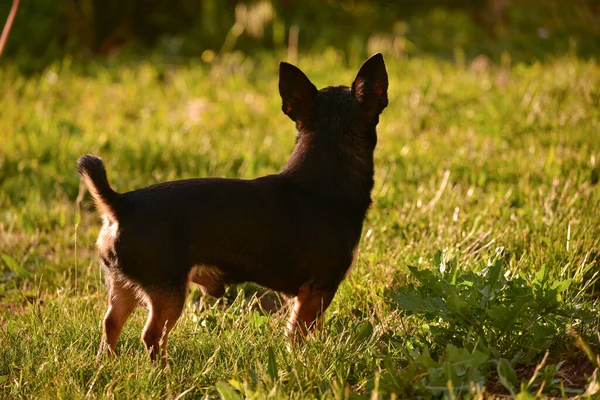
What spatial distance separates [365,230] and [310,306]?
63.2 inches

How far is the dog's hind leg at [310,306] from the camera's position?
3791mm

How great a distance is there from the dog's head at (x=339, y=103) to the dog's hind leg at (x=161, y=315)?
1046mm

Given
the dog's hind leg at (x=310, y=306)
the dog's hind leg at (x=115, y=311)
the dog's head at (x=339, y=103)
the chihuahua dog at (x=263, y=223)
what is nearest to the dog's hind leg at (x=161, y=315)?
the chihuahua dog at (x=263, y=223)

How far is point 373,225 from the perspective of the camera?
→ 5.30m

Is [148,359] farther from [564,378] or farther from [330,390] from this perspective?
[564,378]

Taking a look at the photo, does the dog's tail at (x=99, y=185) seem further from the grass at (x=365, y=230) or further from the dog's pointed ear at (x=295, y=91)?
the dog's pointed ear at (x=295, y=91)

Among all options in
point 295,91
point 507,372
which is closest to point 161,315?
point 295,91

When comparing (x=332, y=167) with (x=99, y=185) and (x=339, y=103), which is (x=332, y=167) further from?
(x=99, y=185)

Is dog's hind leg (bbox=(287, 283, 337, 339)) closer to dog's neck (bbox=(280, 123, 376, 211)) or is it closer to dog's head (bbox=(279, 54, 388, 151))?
dog's neck (bbox=(280, 123, 376, 211))

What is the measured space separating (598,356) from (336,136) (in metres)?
1.50

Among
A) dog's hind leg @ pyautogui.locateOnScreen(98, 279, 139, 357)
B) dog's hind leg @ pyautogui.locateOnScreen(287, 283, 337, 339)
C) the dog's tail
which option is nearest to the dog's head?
dog's hind leg @ pyautogui.locateOnScreen(287, 283, 337, 339)

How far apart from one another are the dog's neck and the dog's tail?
83cm

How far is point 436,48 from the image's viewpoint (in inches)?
404

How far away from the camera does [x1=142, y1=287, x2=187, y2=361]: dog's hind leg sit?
345 cm
